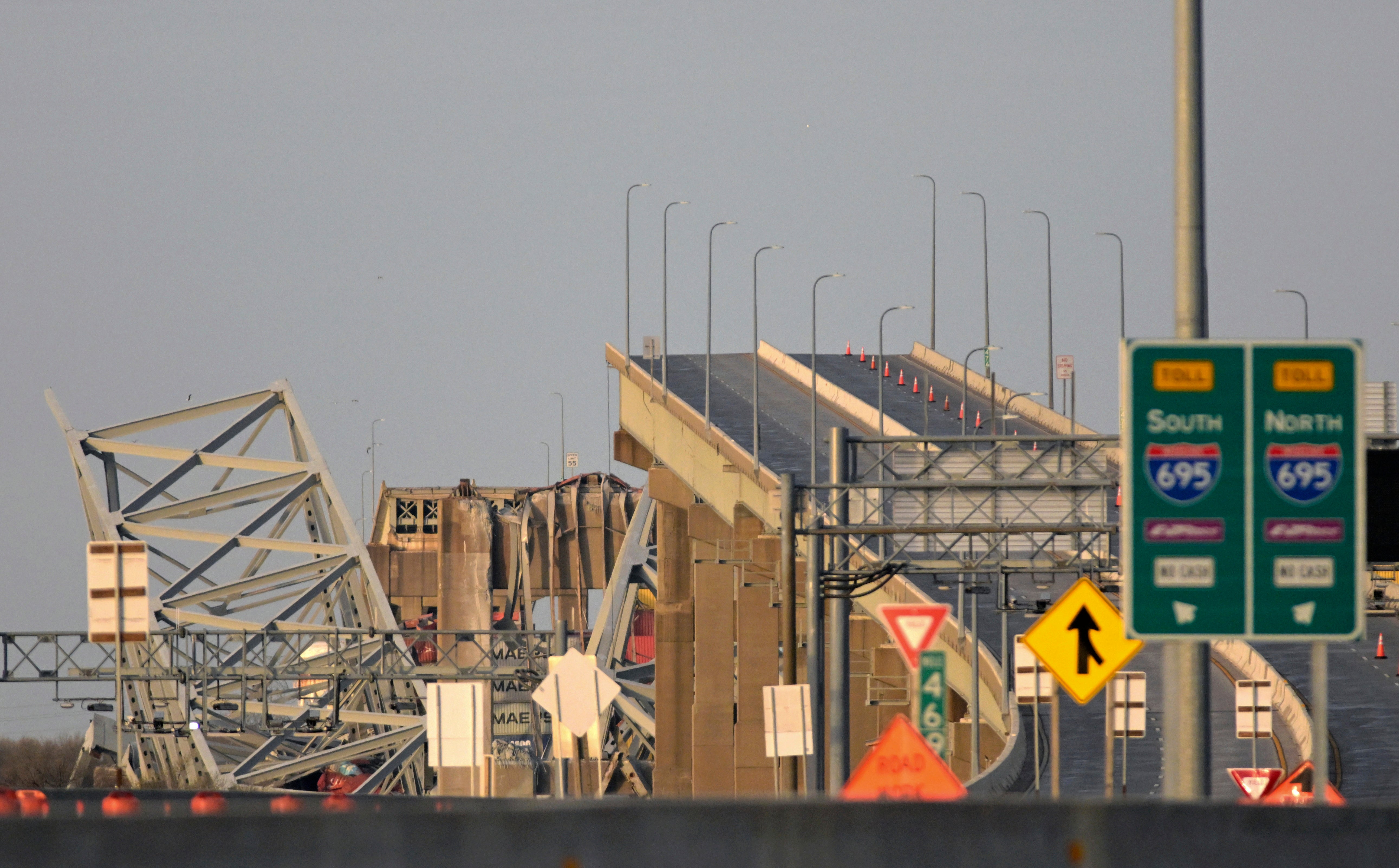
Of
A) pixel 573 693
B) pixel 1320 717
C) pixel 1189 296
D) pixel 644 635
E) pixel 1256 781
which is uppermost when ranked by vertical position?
pixel 1189 296

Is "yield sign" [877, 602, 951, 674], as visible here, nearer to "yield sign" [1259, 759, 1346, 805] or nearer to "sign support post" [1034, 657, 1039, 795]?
"sign support post" [1034, 657, 1039, 795]

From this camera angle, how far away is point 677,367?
3108 inches

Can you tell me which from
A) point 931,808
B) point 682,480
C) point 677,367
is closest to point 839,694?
point 931,808

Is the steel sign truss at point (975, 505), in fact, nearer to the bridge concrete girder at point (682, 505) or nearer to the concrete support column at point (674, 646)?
the bridge concrete girder at point (682, 505)

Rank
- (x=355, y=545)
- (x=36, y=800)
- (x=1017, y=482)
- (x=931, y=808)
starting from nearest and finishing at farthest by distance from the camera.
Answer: (x=931, y=808) → (x=36, y=800) → (x=1017, y=482) → (x=355, y=545)

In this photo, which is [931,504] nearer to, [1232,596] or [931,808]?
[1232,596]

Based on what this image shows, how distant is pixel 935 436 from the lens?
51062mm

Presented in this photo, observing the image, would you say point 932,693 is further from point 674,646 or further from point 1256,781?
point 674,646

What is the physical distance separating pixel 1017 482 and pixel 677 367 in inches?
1882

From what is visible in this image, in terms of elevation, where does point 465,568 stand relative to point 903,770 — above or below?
below

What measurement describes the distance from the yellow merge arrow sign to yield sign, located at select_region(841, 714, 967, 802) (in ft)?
5.75

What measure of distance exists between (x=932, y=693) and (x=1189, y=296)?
10704 millimetres

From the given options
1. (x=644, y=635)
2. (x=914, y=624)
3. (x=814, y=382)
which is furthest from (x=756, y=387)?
(x=644, y=635)

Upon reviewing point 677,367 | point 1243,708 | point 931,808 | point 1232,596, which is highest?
point 677,367
